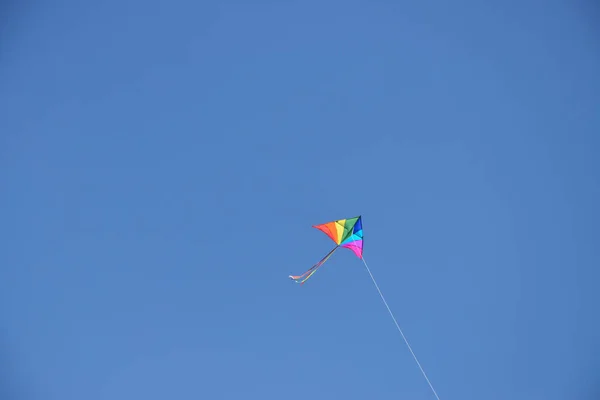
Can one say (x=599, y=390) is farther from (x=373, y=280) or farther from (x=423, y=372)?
(x=373, y=280)

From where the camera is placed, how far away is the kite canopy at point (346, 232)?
40.2ft

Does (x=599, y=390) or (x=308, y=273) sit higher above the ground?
(x=308, y=273)

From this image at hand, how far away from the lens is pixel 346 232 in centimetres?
1235

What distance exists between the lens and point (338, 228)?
40.4ft

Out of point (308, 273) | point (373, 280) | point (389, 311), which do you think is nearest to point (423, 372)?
point (389, 311)

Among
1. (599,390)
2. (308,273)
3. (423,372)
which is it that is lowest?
(599,390)

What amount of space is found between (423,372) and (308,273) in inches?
150

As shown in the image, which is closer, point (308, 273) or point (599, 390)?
point (308, 273)

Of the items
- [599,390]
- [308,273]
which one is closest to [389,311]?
[308,273]

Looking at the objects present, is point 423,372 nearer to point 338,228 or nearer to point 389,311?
point 389,311

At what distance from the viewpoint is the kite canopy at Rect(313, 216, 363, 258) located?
40.2ft

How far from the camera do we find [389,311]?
46.1ft

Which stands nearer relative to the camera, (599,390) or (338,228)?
(338,228)

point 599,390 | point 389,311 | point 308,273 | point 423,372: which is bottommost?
point 599,390
